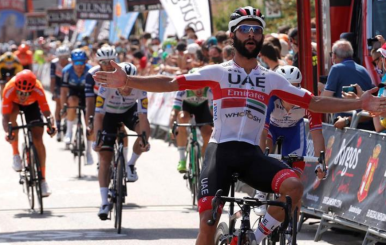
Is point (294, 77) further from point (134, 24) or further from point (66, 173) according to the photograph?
point (134, 24)

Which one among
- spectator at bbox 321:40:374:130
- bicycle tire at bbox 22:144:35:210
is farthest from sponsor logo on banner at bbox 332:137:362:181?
bicycle tire at bbox 22:144:35:210

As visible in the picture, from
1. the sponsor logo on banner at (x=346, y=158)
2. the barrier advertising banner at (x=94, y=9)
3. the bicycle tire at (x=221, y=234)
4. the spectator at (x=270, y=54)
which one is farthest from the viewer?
the barrier advertising banner at (x=94, y=9)

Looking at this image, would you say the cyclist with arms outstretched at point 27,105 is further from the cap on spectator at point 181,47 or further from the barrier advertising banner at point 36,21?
the barrier advertising banner at point 36,21

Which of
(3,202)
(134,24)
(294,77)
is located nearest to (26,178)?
(3,202)

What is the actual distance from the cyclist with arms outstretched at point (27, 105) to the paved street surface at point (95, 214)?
661mm

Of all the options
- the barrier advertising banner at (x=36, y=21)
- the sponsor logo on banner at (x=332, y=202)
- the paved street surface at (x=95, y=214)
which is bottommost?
the paved street surface at (x=95, y=214)

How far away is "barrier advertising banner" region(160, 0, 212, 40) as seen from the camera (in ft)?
68.6

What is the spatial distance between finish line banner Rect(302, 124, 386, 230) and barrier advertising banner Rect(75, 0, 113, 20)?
26.8m

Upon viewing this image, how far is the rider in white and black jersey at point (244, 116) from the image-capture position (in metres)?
7.19

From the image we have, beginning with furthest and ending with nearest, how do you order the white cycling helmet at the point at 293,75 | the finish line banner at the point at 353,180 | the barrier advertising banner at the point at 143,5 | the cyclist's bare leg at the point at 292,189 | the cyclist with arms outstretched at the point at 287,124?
the barrier advertising banner at the point at 143,5 → the finish line banner at the point at 353,180 → the cyclist with arms outstretched at the point at 287,124 → the white cycling helmet at the point at 293,75 → the cyclist's bare leg at the point at 292,189

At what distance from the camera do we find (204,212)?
715cm

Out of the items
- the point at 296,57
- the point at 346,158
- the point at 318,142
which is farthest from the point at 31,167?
the point at 318,142

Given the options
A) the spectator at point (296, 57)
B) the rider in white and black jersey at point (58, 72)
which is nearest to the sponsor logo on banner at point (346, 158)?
the spectator at point (296, 57)

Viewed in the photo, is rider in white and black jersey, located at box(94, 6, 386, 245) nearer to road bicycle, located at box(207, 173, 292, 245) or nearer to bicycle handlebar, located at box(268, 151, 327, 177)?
road bicycle, located at box(207, 173, 292, 245)
